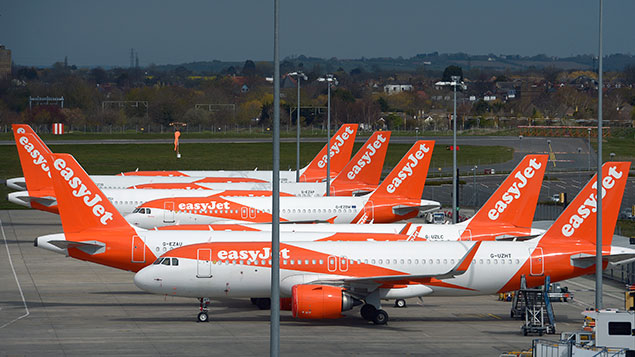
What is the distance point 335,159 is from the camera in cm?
9244

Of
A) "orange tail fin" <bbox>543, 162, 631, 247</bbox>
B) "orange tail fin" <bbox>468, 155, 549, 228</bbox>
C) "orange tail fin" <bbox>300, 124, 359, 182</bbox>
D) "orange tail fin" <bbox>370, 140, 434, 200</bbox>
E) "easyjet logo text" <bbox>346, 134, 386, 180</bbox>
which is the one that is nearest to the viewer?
"orange tail fin" <bbox>543, 162, 631, 247</bbox>

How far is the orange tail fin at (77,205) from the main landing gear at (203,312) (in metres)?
6.02

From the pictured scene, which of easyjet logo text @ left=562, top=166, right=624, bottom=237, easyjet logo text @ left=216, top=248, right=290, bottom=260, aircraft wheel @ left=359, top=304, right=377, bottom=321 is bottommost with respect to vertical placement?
aircraft wheel @ left=359, top=304, right=377, bottom=321

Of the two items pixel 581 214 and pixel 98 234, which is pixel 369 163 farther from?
pixel 98 234

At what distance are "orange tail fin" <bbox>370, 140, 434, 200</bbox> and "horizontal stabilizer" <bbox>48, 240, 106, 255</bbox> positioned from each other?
84.9ft

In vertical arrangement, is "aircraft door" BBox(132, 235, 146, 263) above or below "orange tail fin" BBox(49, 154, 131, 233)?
below

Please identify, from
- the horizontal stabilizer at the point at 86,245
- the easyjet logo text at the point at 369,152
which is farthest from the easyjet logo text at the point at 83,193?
the easyjet logo text at the point at 369,152

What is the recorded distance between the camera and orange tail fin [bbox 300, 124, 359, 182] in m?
91.4

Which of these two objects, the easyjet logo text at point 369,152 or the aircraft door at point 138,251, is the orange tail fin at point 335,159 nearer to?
the easyjet logo text at point 369,152

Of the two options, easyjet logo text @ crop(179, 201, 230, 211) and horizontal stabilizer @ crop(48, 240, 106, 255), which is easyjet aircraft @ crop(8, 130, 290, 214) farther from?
horizontal stabilizer @ crop(48, 240, 106, 255)

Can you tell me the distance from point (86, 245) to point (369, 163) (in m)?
38.8

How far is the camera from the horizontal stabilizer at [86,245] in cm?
4409

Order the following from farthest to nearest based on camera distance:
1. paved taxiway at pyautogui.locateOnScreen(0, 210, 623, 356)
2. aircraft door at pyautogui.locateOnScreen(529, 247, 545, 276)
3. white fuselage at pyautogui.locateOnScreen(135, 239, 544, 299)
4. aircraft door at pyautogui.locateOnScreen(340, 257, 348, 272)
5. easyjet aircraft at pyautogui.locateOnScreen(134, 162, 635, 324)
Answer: aircraft door at pyautogui.locateOnScreen(529, 247, 545, 276) → aircraft door at pyautogui.locateOnScreen(340, 257, 348, 272) → white fuselage at pyautogui.locateOnScreen(135, 239, 544, 299) → easyjet aircraft at pyautogui.locateOnScreen(134, 162, 635, 324) → paved taxiway at pyautogui.locateOnScreen(0, 210, 623, 356)

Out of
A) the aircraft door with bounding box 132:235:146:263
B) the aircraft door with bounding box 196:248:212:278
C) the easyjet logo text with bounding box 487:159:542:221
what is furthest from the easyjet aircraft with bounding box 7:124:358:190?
the aircraft door with bounding box 196:248:212:278
